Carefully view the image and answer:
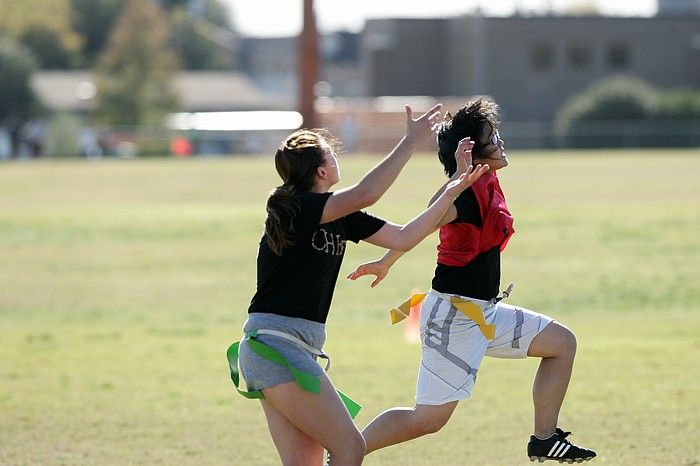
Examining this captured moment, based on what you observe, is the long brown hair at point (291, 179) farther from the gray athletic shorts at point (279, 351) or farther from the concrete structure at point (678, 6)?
the concrete structure at point (678, 6)

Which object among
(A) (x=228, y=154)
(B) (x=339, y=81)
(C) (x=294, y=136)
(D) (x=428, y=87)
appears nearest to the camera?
(C) (x=294, y=136)

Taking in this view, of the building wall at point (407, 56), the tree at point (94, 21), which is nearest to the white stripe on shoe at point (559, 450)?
the building wall at point (407, 56)

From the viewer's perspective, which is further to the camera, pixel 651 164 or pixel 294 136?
pixel 651 164

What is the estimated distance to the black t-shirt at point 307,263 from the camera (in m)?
5.97

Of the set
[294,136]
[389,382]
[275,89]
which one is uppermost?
[294,136]

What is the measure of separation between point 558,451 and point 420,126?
1794 millimetres

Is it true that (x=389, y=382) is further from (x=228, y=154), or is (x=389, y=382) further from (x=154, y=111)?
(x=154, y=111)

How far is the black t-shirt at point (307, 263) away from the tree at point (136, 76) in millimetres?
84357

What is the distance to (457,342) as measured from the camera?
22.3 feet

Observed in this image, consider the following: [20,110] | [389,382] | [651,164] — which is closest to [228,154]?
[20,110]

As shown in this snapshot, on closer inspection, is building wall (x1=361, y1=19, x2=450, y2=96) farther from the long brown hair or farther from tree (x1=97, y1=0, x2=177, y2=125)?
the long brown hair

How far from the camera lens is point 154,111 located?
91625 mm

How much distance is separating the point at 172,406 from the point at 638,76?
8823cm

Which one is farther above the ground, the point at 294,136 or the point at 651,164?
the point at 294,136
